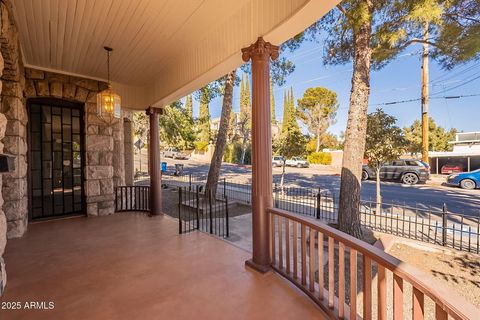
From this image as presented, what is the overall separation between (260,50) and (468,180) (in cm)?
1337

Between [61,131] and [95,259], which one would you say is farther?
[61,131]

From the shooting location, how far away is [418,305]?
1.24 m

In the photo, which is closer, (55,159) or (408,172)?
(55,159)

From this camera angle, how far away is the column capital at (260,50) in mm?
2580

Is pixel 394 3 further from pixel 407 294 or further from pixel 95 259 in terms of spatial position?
pixel 95 259

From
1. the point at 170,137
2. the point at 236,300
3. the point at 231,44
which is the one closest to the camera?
the point at 236,300

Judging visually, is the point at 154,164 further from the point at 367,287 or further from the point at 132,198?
the point at 367,287

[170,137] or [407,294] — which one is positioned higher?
[170,137]

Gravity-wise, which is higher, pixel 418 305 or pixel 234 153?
pixel 234 153

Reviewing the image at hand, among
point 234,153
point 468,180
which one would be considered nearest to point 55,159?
point 468,180

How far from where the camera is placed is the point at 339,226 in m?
5.00

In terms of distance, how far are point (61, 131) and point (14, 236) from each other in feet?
7.21

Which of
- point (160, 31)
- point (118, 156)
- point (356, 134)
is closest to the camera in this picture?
point (160, 31)

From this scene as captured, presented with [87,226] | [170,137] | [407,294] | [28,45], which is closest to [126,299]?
[87,226]
